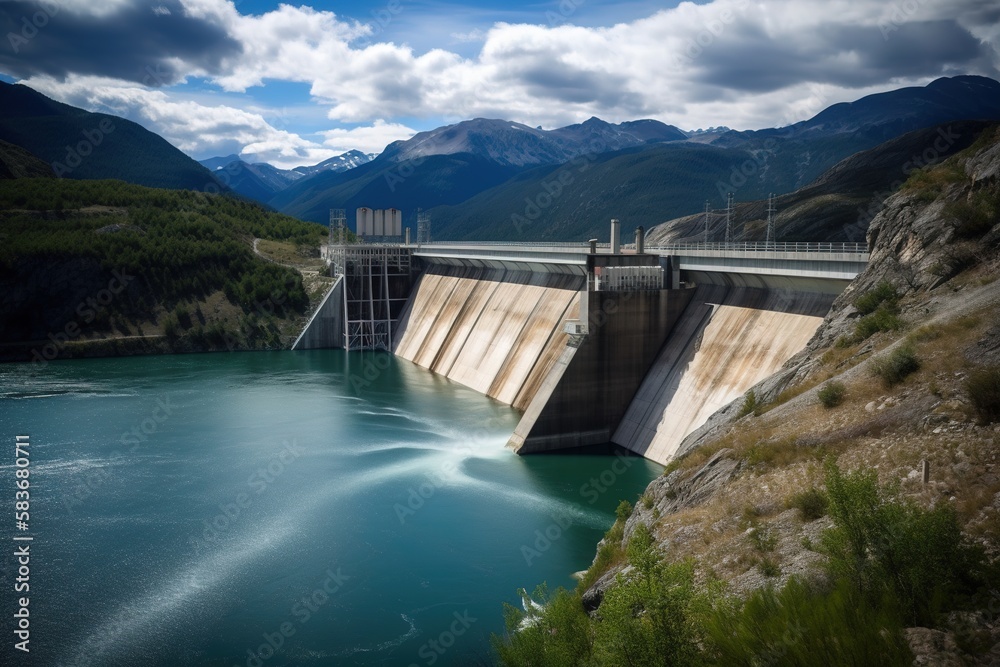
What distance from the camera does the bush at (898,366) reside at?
14047mm

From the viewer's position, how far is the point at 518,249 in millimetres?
45188

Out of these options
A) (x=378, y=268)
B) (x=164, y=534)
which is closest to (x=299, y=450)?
(x=164, y=534)

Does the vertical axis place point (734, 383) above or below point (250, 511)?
above

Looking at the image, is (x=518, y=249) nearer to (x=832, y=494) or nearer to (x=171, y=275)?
(x=171, y=275)

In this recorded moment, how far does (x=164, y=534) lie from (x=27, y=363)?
36.4 metres

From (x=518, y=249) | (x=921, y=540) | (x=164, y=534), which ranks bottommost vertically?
(x=164, y=534)
